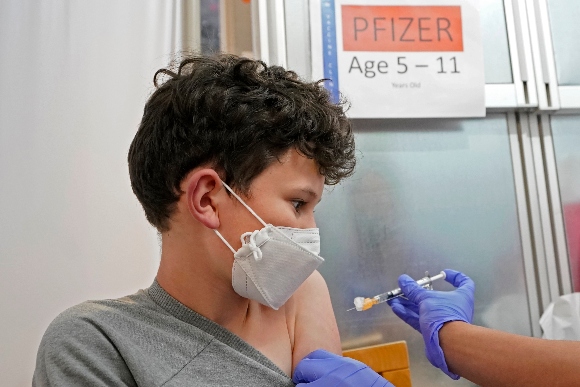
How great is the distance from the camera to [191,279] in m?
1.02

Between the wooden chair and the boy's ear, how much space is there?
0.79 metres

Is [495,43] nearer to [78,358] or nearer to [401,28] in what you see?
[401,28]

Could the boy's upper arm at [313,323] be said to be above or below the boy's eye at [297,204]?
below

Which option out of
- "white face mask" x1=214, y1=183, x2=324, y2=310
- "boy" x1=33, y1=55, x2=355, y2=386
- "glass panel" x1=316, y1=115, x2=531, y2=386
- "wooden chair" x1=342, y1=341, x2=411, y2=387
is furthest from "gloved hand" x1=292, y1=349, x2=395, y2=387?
"glass panel" x1=316, y1=115, x2=531, y2=386

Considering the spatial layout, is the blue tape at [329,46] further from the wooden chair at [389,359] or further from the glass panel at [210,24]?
the wooden chair at [389,359]

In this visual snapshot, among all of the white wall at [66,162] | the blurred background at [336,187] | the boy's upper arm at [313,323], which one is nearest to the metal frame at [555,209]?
the blurred background at [336,187]

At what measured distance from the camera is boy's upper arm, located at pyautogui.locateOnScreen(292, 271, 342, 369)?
1.12m

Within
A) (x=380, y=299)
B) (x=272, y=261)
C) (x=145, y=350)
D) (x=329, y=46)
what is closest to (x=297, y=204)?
(x=272, y=261)

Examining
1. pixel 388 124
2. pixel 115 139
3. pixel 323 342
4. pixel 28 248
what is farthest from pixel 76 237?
pixel 388 124

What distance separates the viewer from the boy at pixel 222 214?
3.09ft

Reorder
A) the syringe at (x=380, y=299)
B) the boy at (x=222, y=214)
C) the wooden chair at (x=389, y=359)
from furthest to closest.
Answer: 1. the wooden chair at (x=389, y=359)
2. the syringe at (x=380, y=299)
3. the boy at (x=222, y=214)

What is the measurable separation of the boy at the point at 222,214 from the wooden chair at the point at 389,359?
1.79 feet

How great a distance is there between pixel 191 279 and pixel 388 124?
102 cm

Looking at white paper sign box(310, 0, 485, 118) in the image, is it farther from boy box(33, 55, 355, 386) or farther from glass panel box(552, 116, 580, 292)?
boy box(33, 55, 355, 386)
